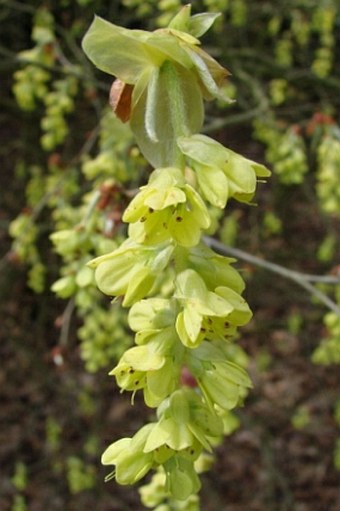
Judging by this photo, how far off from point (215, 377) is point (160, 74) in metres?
0.38

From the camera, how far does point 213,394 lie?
0.90 m

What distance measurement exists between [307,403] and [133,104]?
494 centimetres

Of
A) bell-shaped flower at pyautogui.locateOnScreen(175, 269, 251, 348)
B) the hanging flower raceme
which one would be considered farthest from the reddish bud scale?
the hanging flower raceme

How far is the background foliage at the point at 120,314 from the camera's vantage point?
3.75 meters

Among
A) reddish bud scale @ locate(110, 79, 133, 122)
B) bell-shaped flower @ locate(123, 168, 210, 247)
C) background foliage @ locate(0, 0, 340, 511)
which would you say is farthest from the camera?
background foliage @ locate(0, 0, 340, 511)

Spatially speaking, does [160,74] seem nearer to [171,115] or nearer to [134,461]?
[171,115]

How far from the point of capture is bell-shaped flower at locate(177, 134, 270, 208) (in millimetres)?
848

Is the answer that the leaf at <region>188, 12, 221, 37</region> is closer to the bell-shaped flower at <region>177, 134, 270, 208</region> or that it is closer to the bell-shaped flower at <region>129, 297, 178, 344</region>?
the bell-shaped flower at <region>177, 134, 270, 208</region>

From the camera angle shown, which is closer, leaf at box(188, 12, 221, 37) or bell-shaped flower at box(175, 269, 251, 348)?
bell-shaped flower at box(175, 269, 251, 348)

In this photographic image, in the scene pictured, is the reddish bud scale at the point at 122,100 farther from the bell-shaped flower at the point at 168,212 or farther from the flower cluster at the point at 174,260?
the bell-shaped flower at the point at 168,212

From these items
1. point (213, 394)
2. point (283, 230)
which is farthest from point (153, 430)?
point (283, 230)

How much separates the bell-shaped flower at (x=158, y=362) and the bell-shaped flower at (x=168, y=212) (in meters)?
0.11

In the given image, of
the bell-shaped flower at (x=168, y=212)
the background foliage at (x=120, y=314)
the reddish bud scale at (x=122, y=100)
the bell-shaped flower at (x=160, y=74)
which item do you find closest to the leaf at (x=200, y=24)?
the bell-shaped flower at (x=160, y=74)

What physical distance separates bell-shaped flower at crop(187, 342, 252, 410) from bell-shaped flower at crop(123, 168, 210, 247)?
154mm
